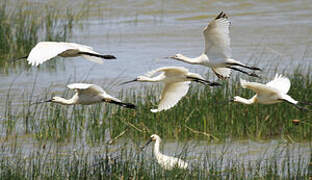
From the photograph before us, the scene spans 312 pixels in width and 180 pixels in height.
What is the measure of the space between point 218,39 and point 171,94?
931 millimetres

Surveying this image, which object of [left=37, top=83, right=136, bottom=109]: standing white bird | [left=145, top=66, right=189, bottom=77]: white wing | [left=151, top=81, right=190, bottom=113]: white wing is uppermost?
[left=145, top=66, right=189, bottom=77]: white wing

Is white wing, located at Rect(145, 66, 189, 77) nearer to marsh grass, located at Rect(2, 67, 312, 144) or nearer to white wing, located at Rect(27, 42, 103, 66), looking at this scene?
marsh grass, located at Rect(2, 67, 312, 144)

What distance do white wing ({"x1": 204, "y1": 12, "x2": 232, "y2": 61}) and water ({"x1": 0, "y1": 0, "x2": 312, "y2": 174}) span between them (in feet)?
8.31

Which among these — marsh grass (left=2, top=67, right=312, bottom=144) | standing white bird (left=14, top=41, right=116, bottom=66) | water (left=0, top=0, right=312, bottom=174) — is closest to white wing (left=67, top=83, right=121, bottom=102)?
standing white bird (left=14, top=41, right=116, bottom=66)

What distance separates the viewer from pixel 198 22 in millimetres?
20344

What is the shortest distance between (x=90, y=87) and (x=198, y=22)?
37.5 ft

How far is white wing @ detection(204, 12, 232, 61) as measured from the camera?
9.84m

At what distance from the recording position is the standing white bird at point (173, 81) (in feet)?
32.6

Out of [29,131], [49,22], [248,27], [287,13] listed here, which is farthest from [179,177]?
[287,13]

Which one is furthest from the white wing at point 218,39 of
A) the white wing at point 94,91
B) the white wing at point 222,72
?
the white wing at point 94,91

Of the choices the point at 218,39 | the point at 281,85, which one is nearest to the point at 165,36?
the point at 218,39

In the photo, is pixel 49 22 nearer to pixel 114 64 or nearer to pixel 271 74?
pixel 114 64

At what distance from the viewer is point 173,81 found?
1013 cm

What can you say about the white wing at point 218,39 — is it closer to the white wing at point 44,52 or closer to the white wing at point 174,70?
the white wing at point 174,70
